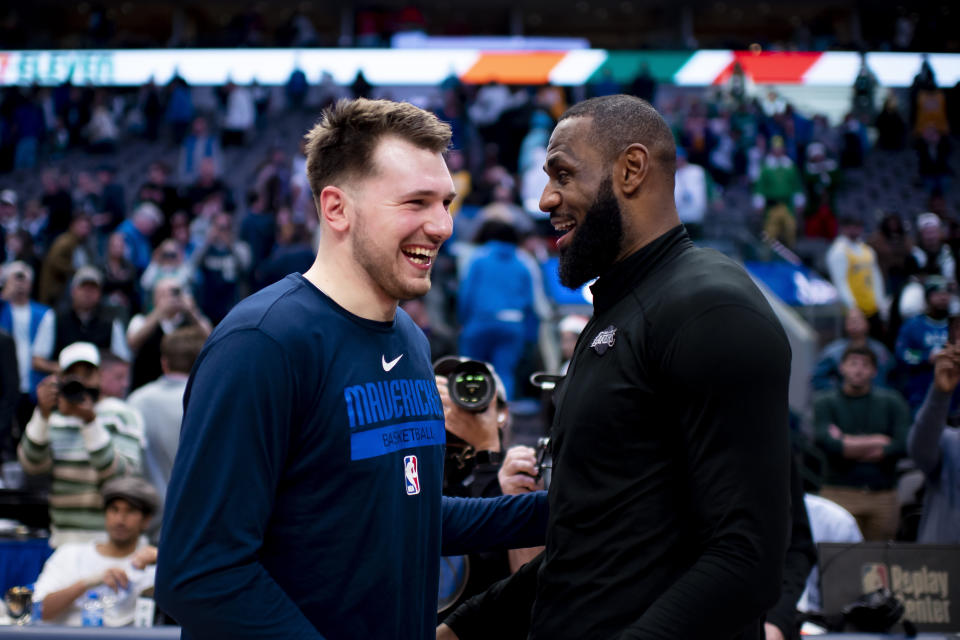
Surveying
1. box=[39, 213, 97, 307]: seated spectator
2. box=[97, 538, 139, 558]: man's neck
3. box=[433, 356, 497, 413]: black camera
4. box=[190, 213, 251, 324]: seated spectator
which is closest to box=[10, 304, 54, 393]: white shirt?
box=[190, 213, 251, 324]: seated spectator

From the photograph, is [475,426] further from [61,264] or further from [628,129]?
[61,264]

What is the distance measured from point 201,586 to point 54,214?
1180 centimetres

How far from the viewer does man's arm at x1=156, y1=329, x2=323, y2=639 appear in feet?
5.00

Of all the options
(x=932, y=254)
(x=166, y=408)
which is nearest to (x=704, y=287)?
(x=166, y=408)

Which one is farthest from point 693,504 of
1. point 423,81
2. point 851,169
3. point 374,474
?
point 423,81

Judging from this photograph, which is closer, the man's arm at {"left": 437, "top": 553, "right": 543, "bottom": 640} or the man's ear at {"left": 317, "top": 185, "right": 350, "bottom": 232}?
the man's ear at {"left": 317, "top": 185, "right": 350, "bottom": 232}

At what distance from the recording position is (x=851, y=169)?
56.4 ft

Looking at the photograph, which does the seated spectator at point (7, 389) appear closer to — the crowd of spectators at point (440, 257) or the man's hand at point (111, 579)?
the crowd of spectators at point (440, 257)

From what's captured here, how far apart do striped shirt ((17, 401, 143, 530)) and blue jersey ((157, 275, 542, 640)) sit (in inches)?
149

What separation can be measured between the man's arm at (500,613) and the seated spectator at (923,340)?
21.9ft

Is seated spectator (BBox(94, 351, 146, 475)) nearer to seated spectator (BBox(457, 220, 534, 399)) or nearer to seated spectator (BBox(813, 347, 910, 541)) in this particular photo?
seated spectator (BBox(457, 220, 534, 399))

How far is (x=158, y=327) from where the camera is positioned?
7.18 meters

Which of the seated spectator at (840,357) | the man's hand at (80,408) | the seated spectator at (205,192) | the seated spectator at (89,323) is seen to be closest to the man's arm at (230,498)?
the man's hand at (80,408)

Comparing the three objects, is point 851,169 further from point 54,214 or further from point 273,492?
point 273,492
